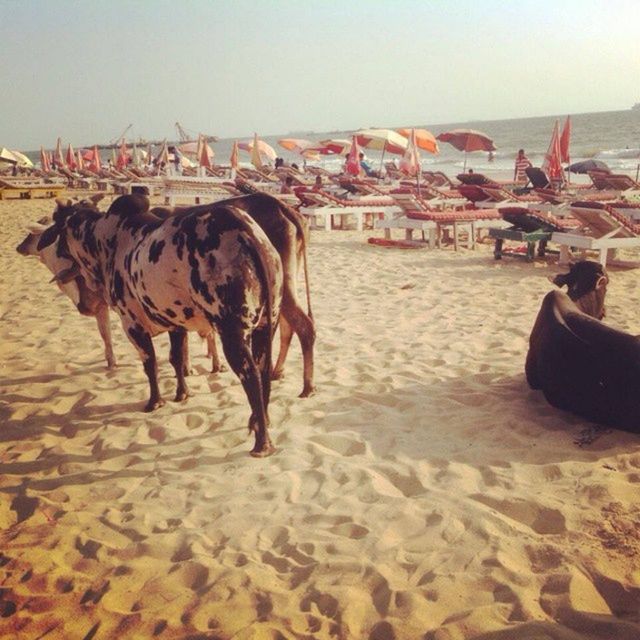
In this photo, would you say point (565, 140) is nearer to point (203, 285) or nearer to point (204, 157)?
point (203, 285)

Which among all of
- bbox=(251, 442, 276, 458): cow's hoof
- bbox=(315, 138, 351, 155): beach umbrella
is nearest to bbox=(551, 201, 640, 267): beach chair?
bbox=(251, 442, 276, 458): cow's hoof

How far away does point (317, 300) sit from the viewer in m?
8.20

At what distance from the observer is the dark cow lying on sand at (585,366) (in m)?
3.83

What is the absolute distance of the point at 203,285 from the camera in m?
3.68

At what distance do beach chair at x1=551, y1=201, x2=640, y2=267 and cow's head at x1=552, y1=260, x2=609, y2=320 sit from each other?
Result: 441 cm

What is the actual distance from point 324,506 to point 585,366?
2.13 m

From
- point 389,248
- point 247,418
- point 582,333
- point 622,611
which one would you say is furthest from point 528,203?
point 622,611

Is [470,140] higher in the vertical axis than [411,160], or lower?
higher

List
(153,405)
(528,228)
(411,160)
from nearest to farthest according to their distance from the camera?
1. (153,405)
2. (528,228)
3. (411,160)

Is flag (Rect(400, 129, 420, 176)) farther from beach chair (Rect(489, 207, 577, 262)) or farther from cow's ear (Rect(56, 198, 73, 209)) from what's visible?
cow's ear (Rect(56, 198, 73, 209))

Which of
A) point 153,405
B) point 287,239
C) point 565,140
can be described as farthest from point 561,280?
point 565,140

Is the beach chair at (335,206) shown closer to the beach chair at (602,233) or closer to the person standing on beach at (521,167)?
the beach chair at (602,233)

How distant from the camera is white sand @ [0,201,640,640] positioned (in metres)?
2.55

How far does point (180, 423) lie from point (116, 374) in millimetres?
1450
